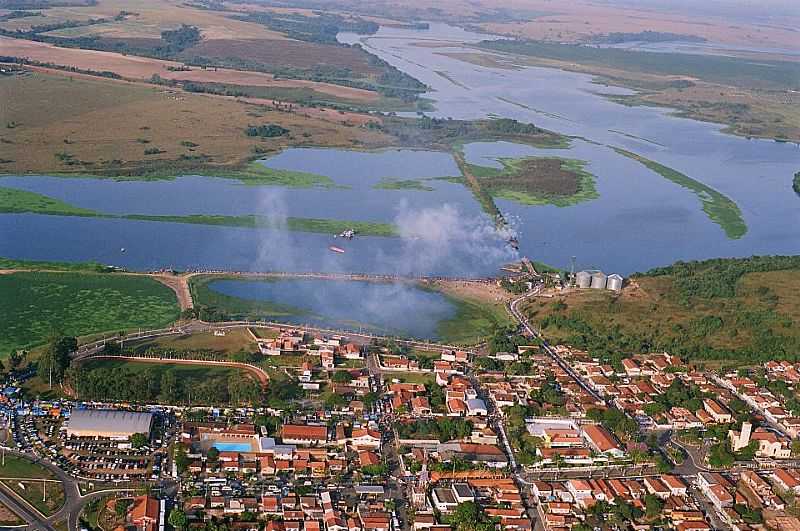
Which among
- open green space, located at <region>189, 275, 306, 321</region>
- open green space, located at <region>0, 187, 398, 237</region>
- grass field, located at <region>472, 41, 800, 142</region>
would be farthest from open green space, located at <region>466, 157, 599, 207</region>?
grass field, located at <region>472, 41, 800, 142</region>

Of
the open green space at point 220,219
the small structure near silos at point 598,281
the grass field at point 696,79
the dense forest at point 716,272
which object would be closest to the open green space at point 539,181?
the open green space at point 220,219

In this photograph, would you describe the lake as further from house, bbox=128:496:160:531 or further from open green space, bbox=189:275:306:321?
house, bbox=128:496:160:531

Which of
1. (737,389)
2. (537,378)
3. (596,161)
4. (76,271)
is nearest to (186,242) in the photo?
(76,271)

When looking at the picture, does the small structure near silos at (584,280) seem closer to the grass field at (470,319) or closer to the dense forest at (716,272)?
the dense forest at (716,272)

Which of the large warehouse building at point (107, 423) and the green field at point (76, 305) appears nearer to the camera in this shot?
the large warehouse building at point (107, 423)

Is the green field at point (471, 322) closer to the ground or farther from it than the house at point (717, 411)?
closer to the ground

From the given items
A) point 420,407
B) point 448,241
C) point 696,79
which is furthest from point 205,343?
point 696,79
